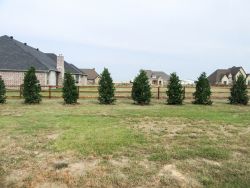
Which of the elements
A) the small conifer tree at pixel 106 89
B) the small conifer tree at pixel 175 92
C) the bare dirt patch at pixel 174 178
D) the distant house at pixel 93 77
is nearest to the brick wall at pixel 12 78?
the small conifer tree at pixel 106 89

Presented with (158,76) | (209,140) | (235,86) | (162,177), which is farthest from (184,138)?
(158,76)

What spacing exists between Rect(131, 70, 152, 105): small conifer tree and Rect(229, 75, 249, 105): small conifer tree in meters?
6.47

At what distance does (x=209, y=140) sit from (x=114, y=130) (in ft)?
9.66

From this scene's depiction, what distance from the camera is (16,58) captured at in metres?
32.6

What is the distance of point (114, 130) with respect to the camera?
362 inches

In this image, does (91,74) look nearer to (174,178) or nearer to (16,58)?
(16,58)

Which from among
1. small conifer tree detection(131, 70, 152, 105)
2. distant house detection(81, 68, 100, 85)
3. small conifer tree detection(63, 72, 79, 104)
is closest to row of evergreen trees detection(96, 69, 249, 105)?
small conifer tree detection(131, 70, 152, 105)

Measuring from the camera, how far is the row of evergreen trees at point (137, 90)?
61.3ft

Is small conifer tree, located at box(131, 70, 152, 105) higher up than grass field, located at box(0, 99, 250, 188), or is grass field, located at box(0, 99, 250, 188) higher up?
small conifer tree, located at box(131, 70, 152, 105)

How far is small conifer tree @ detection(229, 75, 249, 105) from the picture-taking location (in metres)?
21.0

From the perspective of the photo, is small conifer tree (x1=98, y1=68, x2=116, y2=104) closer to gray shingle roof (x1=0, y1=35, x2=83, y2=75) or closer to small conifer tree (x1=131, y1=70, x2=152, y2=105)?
small conifer tree (x1=131, y1=70, x2=152, y2=105)

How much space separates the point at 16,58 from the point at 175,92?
20.6m

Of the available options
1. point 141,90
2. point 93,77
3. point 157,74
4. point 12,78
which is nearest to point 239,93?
point 141,90

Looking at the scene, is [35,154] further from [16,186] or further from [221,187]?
[221,187]
